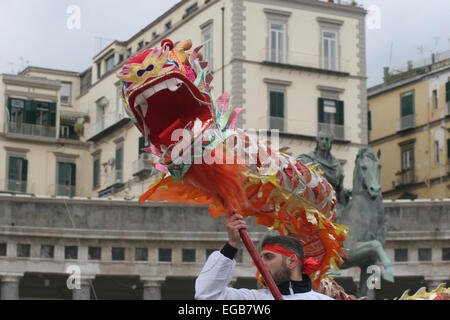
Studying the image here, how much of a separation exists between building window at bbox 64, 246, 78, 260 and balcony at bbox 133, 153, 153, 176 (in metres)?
11.7

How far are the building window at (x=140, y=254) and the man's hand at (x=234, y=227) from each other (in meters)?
38.7

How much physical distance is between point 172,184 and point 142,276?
1478 inches

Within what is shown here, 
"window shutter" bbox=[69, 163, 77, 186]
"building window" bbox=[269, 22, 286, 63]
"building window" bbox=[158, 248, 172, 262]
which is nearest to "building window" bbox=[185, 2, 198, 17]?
"building window" bbox=[269, 22, 286, 63]

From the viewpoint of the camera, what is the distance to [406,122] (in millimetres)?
65688

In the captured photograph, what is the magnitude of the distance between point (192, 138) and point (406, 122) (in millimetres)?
56717

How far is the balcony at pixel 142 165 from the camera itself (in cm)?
5884

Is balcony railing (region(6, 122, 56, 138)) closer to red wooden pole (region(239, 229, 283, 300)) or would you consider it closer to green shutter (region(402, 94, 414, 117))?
green shutter (region(402, 94, 414, 117))

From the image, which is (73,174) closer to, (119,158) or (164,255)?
(119,158)

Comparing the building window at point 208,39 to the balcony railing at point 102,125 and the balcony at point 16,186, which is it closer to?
the balcony railing at point 102,125

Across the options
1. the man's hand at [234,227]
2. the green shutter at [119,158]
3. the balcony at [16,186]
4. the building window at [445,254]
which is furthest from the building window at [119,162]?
the man's hand at [234,227]

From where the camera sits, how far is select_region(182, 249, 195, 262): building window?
157ft

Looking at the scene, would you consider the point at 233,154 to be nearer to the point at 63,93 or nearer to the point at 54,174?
the point at 54,174

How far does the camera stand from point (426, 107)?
64250mm
